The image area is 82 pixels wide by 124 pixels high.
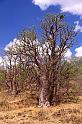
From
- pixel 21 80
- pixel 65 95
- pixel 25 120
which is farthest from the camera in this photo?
pixel 21 80

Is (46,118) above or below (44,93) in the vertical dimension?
below

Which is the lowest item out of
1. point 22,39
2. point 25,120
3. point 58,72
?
point 25,120

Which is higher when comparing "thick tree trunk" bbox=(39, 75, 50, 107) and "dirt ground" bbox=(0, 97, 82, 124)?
"thick tree trunk" bbox=(39, 75, 50, 107)

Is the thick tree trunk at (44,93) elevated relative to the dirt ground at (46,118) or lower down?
elevated

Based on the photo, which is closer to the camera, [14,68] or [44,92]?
[44,92]

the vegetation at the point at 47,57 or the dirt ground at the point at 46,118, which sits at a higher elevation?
the vegetation at the point at 47,57

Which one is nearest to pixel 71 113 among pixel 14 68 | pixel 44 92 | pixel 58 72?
pixel 44 92

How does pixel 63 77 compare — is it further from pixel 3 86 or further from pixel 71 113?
pixel 3 86

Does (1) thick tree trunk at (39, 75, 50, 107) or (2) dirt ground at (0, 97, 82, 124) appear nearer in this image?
(2) dirt ground at (0, 97, 82, 124)

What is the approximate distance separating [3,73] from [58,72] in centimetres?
1593

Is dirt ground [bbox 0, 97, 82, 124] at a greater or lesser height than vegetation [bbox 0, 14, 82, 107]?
lesser

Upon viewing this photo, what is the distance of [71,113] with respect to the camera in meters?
22.9

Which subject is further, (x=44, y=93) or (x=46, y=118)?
(x=44, y=93)

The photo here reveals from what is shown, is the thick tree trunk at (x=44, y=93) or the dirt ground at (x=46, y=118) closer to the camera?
the dirt ground at (x=46, y=118)
